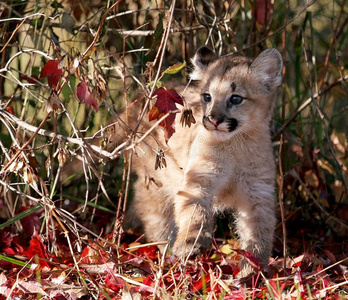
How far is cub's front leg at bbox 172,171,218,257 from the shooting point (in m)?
4.16

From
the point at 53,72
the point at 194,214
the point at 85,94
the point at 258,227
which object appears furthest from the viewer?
the point at 258,227

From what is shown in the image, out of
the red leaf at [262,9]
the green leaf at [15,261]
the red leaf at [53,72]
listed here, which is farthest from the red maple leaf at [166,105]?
the red leaf at [262,9]

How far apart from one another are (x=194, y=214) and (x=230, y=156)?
0.55m

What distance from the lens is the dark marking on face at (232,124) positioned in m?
4.30

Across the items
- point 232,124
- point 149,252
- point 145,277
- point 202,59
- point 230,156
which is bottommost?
point 149,252

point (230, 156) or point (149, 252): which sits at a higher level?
point (230, 156)

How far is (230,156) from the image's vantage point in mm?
4500

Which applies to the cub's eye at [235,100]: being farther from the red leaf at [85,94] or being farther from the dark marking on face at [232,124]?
the red leaf at [85,94]

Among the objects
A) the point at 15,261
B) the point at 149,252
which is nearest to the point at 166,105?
the point at 15,261

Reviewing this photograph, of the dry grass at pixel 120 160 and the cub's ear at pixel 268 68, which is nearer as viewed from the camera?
the dry grass at pixel 120 160

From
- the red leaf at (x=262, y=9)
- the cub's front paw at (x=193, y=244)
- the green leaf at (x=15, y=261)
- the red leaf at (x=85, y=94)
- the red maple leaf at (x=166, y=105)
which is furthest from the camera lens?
the red leaf at (x=262, y=9)

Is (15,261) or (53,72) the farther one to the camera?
(15,261)

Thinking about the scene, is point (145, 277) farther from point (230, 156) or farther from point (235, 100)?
point (235, 100)

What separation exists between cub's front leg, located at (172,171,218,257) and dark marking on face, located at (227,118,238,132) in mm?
377
